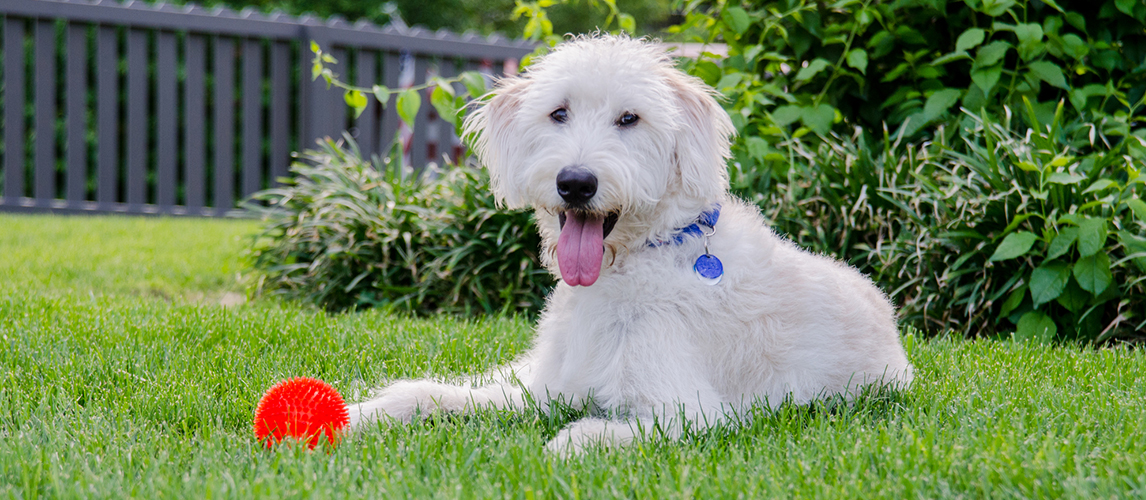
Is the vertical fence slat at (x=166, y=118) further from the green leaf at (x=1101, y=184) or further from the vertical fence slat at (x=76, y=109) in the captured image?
the green leaf at (x=1101, y=184)

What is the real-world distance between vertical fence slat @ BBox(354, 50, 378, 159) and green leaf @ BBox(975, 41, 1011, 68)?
6.35m

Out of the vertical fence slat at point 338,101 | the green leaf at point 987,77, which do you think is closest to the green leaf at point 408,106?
the green leaf at point 987,77

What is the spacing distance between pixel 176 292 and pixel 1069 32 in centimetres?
579

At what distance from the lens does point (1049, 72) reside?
4.89m

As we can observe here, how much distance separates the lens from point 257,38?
32.1 feet

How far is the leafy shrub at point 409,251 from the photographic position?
530cm

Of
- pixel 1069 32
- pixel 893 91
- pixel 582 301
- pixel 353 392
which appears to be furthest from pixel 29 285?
pixel 1069 32

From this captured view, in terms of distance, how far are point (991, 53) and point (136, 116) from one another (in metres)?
8.20

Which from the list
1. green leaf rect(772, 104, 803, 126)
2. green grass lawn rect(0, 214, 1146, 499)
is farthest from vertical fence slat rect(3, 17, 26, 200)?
green leaf rect(772, 104, 803, 126)

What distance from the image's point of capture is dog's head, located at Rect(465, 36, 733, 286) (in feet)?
8.52

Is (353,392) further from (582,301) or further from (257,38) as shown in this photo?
(257,38)

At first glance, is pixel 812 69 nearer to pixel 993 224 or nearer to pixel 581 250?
pixel 993 224

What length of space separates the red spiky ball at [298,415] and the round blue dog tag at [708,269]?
1172 millimetres

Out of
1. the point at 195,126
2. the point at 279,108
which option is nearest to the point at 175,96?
the point at 195,126
